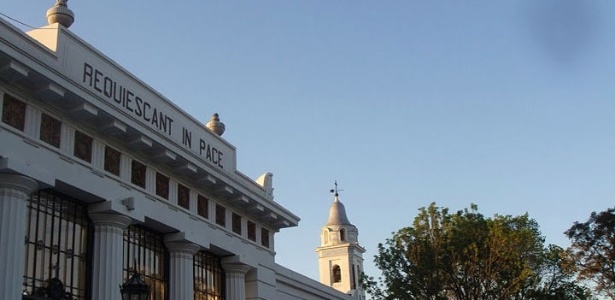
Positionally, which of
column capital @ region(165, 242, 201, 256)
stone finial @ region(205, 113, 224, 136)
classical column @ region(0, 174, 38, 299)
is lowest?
classical column @ region(0, 174, 38, 299)

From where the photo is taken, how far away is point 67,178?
17797 mm

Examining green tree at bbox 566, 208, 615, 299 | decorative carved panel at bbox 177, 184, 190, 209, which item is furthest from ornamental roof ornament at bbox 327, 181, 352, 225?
decorative carved panel at bbox 177, 184, 190, 209

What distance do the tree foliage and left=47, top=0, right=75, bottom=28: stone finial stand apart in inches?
705

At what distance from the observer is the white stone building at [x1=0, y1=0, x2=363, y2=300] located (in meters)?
16.5

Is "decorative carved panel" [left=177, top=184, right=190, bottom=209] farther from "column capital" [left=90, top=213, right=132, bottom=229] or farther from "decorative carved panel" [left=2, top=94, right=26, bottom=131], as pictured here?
"decorative carved panel" [left=2, top=94, right=26, bottom=131]

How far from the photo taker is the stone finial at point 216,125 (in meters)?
26.2

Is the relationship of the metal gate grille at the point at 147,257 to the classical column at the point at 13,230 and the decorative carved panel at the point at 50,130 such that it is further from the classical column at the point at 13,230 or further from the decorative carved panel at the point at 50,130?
the classical column at the point at 13,230

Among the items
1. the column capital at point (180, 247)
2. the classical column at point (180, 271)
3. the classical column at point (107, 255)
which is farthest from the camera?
the column capital at point (180, 247)

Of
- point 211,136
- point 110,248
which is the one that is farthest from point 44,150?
point 211,136

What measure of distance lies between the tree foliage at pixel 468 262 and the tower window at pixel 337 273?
32.3 m

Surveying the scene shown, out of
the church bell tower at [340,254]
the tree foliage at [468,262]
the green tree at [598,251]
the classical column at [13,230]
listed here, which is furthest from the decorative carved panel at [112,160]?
the church bell tower at [340,254]

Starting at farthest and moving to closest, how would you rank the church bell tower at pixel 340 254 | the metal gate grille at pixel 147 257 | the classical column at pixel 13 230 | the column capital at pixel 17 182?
the church bell tower at pixel 340 254 < the metal gate grille at pixel 147 257 < the column capital at pixel 17 182 < the classical column at pixel 13 230

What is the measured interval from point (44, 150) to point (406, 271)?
18.6 m

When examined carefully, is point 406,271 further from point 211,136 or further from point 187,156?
point 187,156
